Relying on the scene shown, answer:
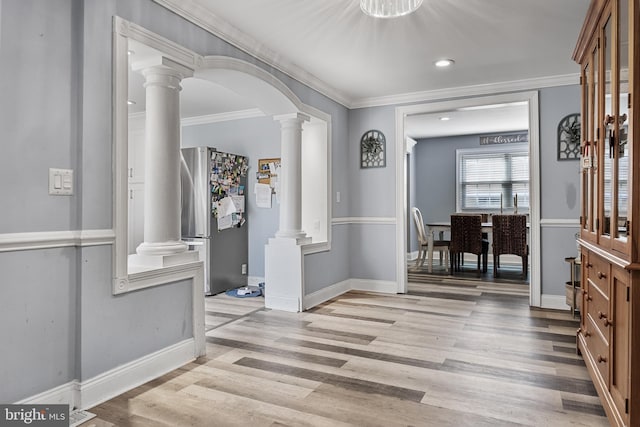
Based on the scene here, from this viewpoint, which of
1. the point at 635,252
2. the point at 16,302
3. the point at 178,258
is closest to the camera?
the point at 635,252

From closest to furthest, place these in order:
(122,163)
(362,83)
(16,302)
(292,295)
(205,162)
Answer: (16,302) < (122,163) < (292,295) < (362,83) < (205,162)

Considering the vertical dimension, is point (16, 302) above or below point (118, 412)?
above

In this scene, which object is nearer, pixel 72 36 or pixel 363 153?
pixel 72 36

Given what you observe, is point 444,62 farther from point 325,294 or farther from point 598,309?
point 325,294

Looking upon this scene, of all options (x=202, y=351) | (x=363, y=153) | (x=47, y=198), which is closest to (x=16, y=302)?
(x=47, y=198)

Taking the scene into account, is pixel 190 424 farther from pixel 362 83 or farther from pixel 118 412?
pixel 362 83

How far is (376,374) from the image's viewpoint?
2.56 m

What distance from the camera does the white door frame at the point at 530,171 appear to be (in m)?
4.28

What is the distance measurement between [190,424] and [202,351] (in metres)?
0.90

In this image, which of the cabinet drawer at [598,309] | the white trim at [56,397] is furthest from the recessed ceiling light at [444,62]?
the white trim at [56,397]

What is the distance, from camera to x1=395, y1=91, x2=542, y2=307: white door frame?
14.0ft

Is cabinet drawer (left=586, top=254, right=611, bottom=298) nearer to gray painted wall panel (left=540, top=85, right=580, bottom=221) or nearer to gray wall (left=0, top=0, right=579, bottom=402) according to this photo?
gray painted wall panel (left=540, top=85, right=580, bottom=221)

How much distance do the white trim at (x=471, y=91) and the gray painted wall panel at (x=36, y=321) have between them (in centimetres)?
384

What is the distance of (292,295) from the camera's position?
4.13 metres
